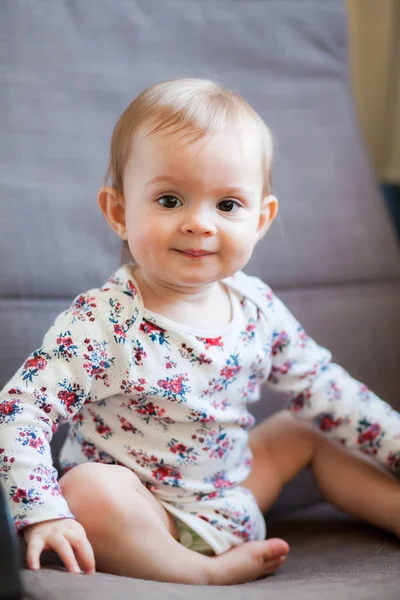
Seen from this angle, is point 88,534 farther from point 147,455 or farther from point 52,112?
point 52,112

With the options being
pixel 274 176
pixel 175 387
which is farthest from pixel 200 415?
pixel 274 176

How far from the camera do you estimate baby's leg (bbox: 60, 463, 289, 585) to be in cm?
79

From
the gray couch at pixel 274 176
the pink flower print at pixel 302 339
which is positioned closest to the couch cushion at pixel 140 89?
the gray couch at pixel 274 176

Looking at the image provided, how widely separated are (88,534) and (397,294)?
2.26ft

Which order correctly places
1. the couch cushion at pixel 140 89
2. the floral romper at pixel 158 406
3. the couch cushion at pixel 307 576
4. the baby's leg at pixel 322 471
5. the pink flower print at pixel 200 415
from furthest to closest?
the couch cushion at pixel 140 89 < the baby's leg at pixel 322 471 < the pink flower print at pixel 200 415 < the floral romper at pixel 158 406 < the couch cushion at pixel 307 576

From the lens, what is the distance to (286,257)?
122 cm

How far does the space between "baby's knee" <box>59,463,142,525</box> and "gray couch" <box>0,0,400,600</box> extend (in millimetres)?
178

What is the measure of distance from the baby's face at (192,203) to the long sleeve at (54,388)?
77mm

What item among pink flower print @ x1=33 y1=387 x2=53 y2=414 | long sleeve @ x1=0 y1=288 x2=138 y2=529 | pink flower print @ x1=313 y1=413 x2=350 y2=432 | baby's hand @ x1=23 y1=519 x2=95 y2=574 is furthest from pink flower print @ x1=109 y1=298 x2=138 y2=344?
pink flower print @ x1=313 y1=413 x2=350 y2=432

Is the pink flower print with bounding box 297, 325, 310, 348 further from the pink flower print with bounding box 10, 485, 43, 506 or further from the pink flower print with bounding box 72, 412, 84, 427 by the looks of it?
the pink flower print with bounding box 10, 485, 43, 506

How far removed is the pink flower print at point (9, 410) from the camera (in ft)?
2.54

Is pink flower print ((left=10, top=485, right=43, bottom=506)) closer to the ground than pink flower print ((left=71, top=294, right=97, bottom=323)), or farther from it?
closer to the ground

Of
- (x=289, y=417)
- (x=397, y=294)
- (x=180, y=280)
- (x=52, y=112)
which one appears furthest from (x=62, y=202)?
(x=397, y=294)

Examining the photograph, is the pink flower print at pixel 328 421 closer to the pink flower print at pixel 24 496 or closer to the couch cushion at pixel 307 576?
the couch cushion at pixel 307 576
